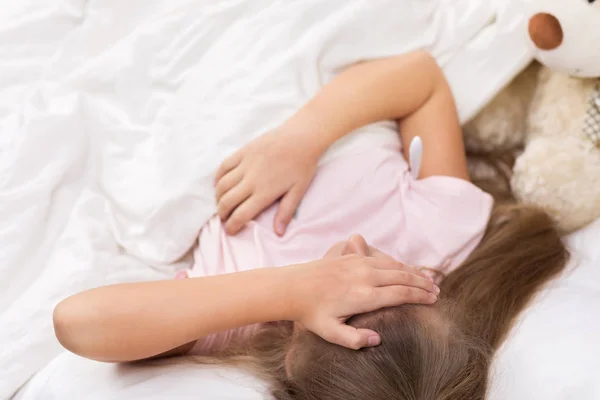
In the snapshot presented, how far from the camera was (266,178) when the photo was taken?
0.82 metres

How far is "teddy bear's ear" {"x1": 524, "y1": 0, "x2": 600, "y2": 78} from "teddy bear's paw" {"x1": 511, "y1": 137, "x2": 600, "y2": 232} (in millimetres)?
107

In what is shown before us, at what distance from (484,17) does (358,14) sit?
206 mm

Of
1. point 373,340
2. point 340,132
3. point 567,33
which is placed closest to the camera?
point 373,340

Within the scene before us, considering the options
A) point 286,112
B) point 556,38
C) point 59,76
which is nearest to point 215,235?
point 286,112

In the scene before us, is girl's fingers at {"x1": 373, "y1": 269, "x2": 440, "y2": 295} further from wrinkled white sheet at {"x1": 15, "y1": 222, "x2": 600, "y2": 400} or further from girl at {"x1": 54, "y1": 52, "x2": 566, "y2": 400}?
wrinkled white sheet at {"x1": 15, "y1": 222, "x2": 600, "y2": 400}

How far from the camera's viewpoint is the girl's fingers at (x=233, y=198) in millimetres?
816

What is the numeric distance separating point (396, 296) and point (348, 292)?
0.17ft

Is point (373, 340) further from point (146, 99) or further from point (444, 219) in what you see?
point (146, 99)

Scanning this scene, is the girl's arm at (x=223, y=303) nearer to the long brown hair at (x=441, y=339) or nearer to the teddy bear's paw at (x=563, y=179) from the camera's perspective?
the long brown hair at (x=441, y=339)

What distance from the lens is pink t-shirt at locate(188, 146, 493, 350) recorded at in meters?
0.81

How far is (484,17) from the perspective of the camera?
0.96 metres

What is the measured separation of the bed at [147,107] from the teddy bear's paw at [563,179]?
3cm

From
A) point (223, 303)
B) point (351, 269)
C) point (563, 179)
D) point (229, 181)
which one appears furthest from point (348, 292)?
point (563, 179)

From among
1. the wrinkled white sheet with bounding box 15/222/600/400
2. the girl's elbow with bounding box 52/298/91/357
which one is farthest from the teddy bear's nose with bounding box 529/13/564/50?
the girl's elbow with bounding box 52/298/91/357
